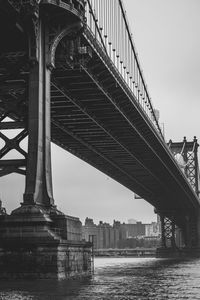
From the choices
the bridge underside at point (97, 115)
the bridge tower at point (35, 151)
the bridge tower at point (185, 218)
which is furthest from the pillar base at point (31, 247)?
the bridge tower at point (185, 218)

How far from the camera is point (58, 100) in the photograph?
1604 inches

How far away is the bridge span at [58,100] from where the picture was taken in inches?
987

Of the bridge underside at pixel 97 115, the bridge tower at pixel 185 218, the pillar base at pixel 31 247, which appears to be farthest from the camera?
the bridge tower at pixel 185 218

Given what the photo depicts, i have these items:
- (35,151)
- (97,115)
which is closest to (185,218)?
(97,115)

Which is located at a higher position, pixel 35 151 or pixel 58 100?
pixel 58 100

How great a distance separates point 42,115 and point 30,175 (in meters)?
2.73

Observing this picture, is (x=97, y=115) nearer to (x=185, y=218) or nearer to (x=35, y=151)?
(x=35, y=151)

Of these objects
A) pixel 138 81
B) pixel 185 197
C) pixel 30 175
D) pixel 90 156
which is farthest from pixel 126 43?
pixel 185 197

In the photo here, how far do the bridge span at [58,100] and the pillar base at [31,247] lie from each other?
4 cm

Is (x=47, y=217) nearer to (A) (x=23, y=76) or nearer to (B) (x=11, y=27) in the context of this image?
(A) (x=23, y=76)

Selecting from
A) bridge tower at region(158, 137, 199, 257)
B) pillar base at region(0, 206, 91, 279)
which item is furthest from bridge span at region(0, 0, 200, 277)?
bridge tower at region(158, 137, 199, 257)

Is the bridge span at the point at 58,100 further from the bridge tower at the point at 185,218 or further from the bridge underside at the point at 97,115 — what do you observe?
the bridge tower at the point at 185,218

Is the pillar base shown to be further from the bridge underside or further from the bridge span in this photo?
the bridge underside

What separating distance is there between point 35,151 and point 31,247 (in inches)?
165
